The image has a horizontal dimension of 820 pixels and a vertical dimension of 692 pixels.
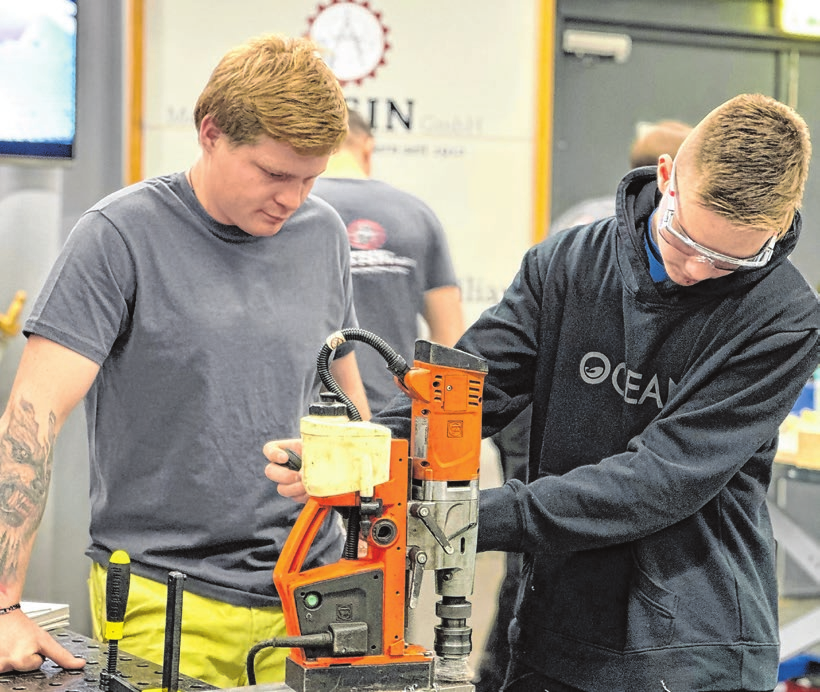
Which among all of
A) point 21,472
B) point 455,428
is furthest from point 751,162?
point 21,472

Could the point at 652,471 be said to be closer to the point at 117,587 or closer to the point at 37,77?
the point at 117,587

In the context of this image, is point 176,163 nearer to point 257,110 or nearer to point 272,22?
point 272,22

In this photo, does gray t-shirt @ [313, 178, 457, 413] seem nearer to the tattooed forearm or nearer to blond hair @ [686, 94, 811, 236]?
the tattooed forearm

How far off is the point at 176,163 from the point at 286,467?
2369 mm

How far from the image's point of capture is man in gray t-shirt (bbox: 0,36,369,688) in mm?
1584

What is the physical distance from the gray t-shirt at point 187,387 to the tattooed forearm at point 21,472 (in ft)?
0.39

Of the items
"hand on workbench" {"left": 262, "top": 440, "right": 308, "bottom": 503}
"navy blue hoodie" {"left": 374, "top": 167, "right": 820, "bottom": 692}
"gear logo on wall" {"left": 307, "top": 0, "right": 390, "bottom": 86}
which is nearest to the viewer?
"hand on workbench" {"left": 262, "top": 440, "right": 308, "bottom": 503}

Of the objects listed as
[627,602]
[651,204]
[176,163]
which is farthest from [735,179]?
[176,163]

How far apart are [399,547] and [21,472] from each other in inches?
23.3

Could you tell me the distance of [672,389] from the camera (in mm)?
1566

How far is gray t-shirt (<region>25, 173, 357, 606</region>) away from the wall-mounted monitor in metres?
1.72

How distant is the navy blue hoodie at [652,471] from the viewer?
4.95ft

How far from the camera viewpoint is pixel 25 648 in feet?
4.87

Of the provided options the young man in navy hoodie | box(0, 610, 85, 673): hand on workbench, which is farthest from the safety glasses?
box(0, 610, 85, 673): hand on workbench
